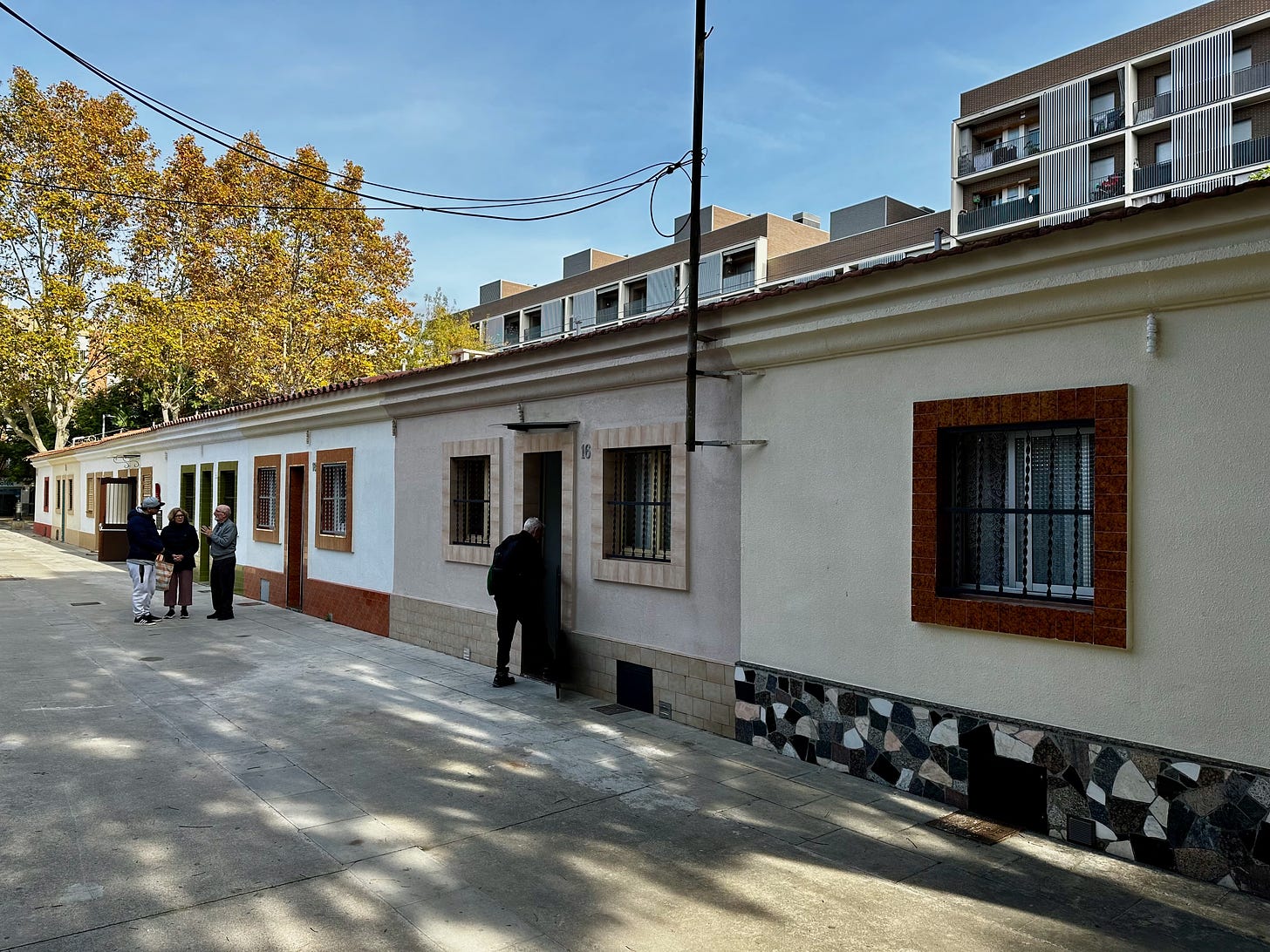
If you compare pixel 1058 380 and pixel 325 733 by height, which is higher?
pixel 1058 380

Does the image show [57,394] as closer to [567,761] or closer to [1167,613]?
[567,761]

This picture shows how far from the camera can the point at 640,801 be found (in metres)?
5.32

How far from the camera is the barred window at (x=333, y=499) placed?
12.7m

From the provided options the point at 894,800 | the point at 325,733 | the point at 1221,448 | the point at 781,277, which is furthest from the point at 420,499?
the point at 781,277

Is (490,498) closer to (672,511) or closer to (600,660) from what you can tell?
(600,660)

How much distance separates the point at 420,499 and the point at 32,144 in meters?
25.7

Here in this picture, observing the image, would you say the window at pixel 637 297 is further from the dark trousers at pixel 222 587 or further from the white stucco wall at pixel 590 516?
the white stucco wall at pixel 590 516

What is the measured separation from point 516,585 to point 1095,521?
16.7ft

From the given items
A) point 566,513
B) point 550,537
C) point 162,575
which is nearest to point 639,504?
point 566,513

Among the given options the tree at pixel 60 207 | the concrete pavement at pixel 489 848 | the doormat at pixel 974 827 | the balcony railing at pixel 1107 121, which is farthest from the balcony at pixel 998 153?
the doormat at pixel 974 827

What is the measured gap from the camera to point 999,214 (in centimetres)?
3900

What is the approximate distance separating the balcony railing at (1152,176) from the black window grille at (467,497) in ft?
119

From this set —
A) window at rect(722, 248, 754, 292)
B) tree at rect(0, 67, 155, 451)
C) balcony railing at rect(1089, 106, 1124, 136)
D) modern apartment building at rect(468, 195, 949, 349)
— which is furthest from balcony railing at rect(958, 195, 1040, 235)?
tree at rect(0, 67, 155, 451)

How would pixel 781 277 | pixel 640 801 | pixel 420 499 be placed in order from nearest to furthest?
pixel 640 801 < pixel 420 499 < pixel 781 277
